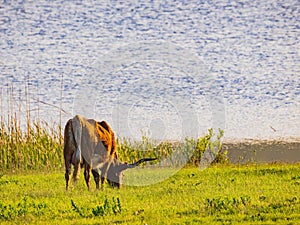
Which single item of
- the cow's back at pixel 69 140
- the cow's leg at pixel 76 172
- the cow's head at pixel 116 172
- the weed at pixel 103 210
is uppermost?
the cow's back at pixel 69 140

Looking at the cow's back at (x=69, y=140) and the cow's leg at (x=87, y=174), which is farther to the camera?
the cow's back at (x=69, y=140)

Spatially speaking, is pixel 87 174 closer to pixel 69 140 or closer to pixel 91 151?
pixel 91 151

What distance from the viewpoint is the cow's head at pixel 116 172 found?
43.8 feet

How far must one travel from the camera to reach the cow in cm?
1250

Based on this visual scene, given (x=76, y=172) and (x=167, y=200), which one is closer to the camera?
(x=167, y=200)

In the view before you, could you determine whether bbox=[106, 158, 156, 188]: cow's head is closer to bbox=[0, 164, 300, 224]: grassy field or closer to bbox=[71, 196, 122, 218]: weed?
bbox=[0, 164, 300, 224]: grassy field

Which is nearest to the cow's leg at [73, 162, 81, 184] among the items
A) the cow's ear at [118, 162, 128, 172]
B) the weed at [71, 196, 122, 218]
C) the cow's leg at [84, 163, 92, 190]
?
the cow's leg at [84, 163, 92, 190]

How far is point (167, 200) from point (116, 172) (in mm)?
3241

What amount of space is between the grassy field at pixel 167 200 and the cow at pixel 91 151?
0.36m

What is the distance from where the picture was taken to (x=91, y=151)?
12.9 meters

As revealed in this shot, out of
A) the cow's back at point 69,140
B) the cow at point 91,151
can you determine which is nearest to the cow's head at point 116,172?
the cow at point 91,151

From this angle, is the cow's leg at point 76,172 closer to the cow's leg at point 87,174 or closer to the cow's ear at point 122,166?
the cow's leg at point 87,174

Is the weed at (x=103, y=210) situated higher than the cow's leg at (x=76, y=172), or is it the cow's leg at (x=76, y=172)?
the weed at (x=103, y=210)

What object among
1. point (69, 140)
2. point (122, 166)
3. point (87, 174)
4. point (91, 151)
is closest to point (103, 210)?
point (87, 174)
